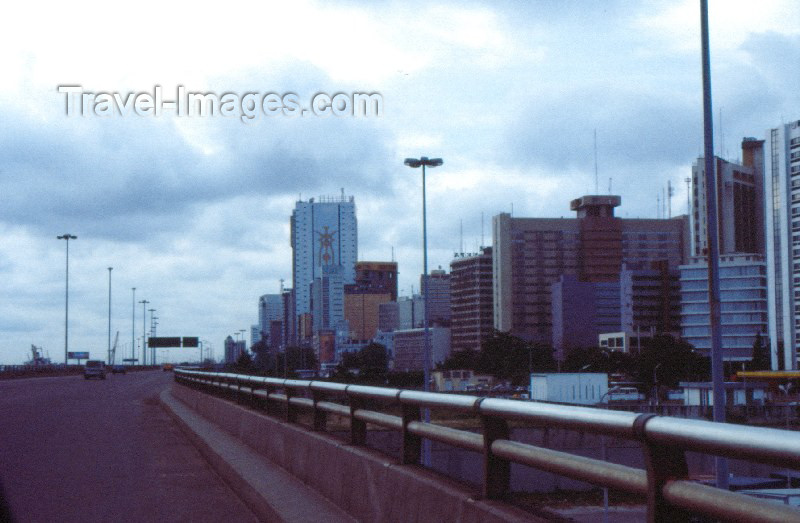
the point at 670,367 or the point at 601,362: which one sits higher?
the point at 601,362

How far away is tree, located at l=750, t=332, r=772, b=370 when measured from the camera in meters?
169

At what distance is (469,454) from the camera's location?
6.44m

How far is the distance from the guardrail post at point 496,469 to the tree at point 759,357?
17245 centimetres

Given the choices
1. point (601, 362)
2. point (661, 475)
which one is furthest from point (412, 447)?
point (601, 362)

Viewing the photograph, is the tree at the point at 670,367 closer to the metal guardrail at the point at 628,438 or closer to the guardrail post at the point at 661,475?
the metal guardrail at the point at 628,438

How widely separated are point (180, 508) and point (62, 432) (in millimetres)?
12061

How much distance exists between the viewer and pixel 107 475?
1341 centimetres

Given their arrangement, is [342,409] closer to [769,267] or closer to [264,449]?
[264,449]

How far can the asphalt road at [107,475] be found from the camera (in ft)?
33.3

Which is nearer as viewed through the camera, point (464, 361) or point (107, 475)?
point (107, 475)

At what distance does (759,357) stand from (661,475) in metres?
177

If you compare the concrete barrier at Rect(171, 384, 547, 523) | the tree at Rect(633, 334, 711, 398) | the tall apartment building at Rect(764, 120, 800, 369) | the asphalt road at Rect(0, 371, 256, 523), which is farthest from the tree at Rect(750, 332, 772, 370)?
the concrete barrier at Rect(171, 384, 547, 523)

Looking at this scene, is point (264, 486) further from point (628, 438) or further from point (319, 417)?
point (628, 438)

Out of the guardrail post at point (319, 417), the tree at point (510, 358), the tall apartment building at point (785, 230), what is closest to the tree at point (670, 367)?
the tree at point (510, 358)
